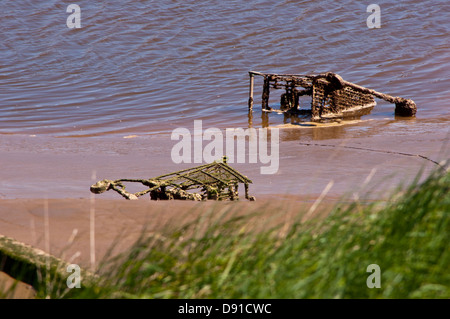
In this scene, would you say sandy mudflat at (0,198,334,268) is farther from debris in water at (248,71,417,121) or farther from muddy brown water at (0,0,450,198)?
debris in water at (248,71,417,121)

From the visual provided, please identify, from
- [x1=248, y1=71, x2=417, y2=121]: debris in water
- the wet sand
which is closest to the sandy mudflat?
the wet sand

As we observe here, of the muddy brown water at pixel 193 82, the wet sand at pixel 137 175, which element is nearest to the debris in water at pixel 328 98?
the muddy brown water at pixel 193 82

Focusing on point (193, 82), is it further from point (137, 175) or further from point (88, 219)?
point (88, 219)

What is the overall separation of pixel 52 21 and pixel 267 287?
43240mm

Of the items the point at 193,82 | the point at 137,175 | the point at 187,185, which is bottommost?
the point at 137,175

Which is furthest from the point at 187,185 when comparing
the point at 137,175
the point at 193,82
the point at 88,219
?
the point at 193,82

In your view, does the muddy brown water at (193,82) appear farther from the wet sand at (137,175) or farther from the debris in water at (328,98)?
the debris in water at (328,98)

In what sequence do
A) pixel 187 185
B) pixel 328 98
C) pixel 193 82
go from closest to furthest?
pixel 187 185 < pixel 328 98 < pixel 193 82

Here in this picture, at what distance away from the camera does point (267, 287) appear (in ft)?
9.98

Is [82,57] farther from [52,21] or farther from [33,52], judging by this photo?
[52,21]

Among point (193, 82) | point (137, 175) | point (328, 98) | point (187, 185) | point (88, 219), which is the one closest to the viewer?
point (88, 219)

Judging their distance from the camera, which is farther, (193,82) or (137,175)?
(193,82)

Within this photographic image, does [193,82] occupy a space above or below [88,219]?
above
